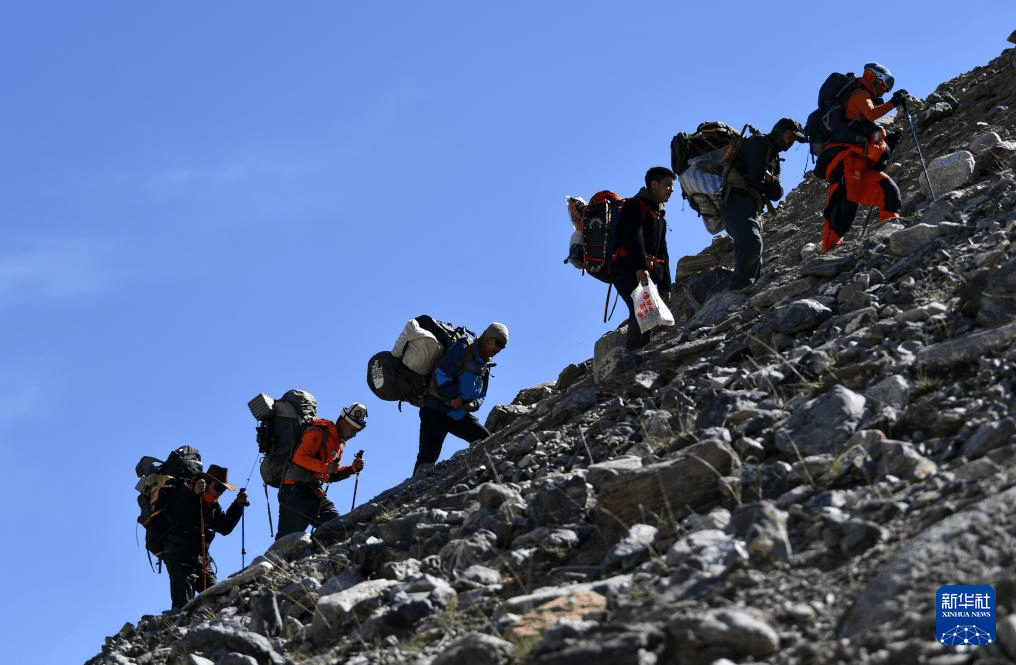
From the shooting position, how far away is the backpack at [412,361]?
46.2ft

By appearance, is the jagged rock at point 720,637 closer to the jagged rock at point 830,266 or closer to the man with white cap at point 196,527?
the jagged rock at point 830,266

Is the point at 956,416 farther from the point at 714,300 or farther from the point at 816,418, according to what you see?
the point at 714,300

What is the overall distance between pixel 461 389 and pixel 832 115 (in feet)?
15.6

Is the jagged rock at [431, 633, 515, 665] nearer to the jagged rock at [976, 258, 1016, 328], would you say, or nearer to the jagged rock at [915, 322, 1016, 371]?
the jagged rock at [915, 322, 1016, 371]

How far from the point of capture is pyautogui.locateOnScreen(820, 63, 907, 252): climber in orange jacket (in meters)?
13.4

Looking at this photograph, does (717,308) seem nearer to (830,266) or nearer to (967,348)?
(830,266)

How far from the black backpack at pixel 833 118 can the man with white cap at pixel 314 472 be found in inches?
223

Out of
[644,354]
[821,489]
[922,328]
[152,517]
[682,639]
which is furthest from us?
[152,517]

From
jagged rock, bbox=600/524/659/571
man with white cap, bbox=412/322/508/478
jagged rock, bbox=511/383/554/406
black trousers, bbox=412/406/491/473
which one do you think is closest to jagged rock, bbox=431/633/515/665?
jagged rock, bbox=600/524/659/571

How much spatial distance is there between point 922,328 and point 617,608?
3769 millimetres

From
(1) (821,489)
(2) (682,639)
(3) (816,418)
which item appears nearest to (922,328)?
(3) (816,418)

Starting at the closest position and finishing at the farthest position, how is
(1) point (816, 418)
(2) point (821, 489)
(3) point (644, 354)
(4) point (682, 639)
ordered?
(4) point (682, 639) → (2) point (821, 489) → (1) point (816, 418) → (3) point (644, 354)

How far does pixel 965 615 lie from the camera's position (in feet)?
15.1

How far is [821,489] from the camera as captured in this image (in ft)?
22.0
